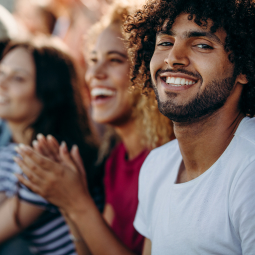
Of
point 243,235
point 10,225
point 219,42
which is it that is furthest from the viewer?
point 10,225

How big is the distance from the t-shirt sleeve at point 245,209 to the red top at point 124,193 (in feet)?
3.22

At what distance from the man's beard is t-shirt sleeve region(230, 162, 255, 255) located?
288 mm

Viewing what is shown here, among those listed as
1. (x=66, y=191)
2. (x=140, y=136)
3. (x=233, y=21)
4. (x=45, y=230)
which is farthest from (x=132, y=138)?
(x=233, y=21)

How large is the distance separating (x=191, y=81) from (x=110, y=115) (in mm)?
1060

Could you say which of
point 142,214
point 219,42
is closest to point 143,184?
point 142,214

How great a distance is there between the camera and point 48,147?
A: 1.88m

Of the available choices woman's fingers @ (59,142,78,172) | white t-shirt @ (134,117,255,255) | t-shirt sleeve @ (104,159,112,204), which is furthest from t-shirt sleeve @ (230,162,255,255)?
t-shirt sleeve @ (104,159,112,204)

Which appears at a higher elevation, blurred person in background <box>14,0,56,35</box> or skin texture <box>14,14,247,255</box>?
blurred person in background <box>14,0,56,35</box>

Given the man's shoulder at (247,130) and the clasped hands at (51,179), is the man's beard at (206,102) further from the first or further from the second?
the clasped hands at (51,179)

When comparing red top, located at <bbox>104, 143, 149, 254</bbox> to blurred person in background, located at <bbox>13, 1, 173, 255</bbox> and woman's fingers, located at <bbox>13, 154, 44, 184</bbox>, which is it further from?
woman's fingers, located at <bbox>13, 154, 44, 184</bbox>

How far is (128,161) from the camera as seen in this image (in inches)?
86.9

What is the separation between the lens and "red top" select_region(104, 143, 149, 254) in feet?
6.24

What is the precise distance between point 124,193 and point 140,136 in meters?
0.45

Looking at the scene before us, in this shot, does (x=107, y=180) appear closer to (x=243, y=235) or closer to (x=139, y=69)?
(x=139, y=69)
